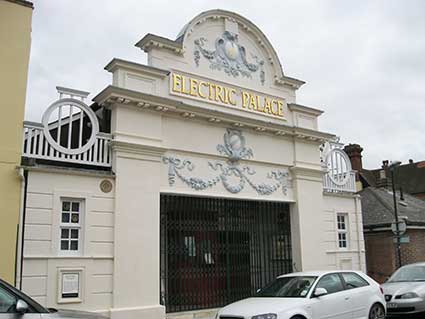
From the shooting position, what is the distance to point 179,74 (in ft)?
45.8

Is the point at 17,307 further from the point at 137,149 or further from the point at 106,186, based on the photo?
the point at 137,149

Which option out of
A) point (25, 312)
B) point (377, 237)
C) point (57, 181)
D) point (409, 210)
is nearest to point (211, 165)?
point (57, 181)

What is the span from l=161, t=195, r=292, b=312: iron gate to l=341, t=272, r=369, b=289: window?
171 inches

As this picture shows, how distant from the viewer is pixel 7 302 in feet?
18.9

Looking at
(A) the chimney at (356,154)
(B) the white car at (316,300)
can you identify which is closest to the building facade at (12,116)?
(B) the white car at (316,300)

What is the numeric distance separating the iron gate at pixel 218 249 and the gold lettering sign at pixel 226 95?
2.97 meters

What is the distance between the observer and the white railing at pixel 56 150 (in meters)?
11.1

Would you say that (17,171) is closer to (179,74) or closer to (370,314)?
(179,74)

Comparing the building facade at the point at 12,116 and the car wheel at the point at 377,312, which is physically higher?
the building facade at the point at 12,116

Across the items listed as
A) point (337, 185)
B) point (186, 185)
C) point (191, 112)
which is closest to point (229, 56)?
point (191, 112)

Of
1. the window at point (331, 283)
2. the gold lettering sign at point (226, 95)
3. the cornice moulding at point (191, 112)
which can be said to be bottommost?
the window at point (331, 283)

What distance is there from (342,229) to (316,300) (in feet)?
29.2

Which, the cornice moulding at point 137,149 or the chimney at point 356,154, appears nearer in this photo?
the cornice moulding at point 137,149

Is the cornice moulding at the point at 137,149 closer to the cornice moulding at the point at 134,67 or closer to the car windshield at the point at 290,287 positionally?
the cornice moulding at the point at 134,67
